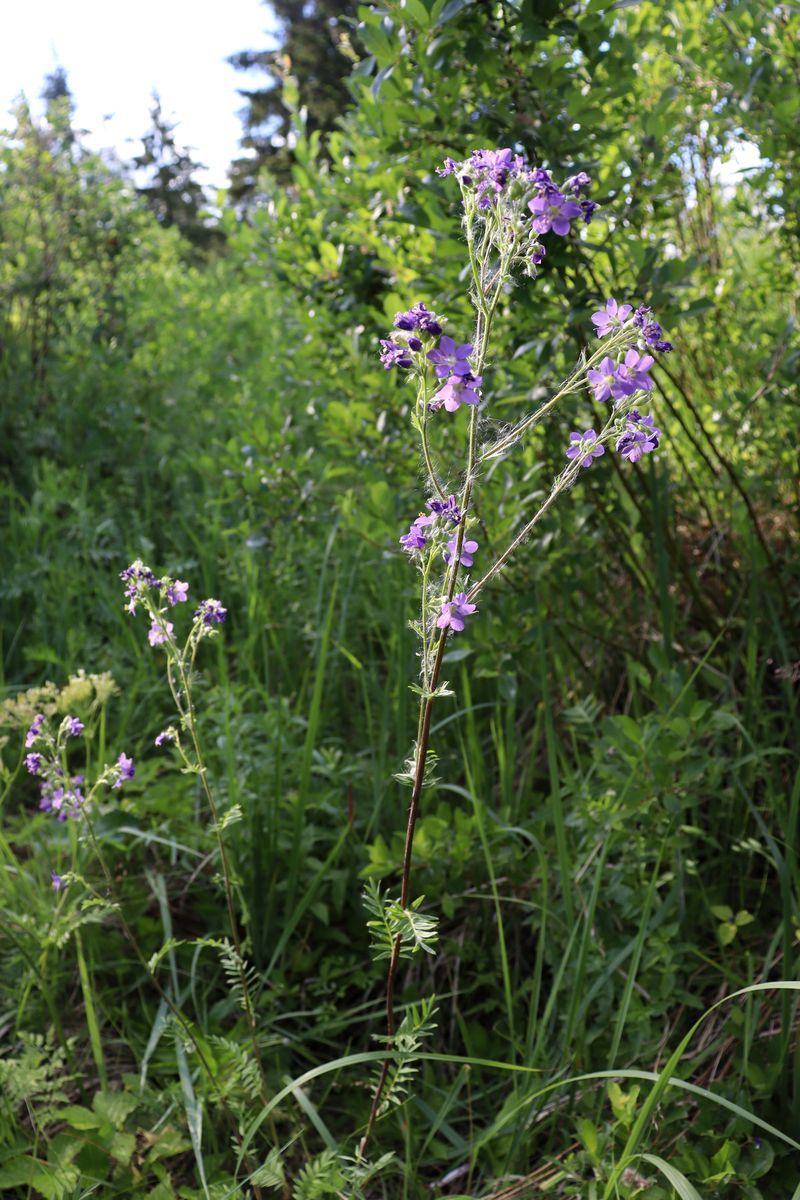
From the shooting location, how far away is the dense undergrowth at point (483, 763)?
1514 millimetres

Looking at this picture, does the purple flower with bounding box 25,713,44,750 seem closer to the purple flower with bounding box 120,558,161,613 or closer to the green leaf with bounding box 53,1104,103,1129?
the purple flower with bounding box 120,558,161,613

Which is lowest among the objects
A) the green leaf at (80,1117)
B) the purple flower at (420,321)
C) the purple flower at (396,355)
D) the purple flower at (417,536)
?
the green leaf at (80,1117)

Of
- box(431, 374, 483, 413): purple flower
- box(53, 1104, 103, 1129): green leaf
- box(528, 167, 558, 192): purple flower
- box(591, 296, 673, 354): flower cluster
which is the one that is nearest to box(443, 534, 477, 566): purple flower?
box(431, 374, 483, 413): purple flower

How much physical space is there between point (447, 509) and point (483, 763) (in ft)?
3.97

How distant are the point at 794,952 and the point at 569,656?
2.94 feet

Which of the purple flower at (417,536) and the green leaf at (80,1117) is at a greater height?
the purple flower at (417,536)

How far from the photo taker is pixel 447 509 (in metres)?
1.10

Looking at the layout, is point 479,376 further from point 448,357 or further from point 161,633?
point 161,633

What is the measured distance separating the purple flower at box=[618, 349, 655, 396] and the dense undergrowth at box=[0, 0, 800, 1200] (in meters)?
0.27

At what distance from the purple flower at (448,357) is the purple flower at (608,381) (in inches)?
5.7

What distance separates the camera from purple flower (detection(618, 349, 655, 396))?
3.49 ft

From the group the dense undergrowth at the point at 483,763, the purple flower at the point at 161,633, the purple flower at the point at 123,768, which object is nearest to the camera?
the purple flower at the point at 161,633

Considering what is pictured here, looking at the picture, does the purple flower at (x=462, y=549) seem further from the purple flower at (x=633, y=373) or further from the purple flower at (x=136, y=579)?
the purple flower at (x=136, y=579)

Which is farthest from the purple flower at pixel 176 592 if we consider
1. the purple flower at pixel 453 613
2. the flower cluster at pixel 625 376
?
the flower cluster at pixel 625 376
